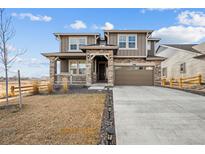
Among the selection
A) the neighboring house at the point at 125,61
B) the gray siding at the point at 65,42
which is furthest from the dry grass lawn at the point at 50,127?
the gray siding at the point at 65,42

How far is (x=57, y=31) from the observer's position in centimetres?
2123

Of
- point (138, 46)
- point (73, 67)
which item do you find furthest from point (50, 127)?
point (138, 46)

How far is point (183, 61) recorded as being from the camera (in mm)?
23844

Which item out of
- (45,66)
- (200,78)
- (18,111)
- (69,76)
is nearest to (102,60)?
(69,76)

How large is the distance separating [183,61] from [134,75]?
760cm

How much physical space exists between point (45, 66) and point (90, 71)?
5.57m

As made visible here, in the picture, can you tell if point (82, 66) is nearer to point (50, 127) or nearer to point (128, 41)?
point (128, 41)

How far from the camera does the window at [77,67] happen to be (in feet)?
69.1

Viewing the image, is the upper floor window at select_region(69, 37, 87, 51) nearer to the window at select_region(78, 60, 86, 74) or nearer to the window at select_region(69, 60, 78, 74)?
the window at select_region(69, 60, 78, 74)

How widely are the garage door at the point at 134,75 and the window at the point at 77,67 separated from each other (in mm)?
3632

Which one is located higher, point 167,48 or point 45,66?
point 167,48

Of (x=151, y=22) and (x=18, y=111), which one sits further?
(x=151, y=22)
